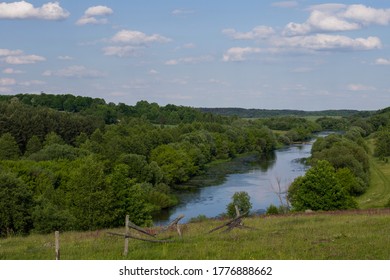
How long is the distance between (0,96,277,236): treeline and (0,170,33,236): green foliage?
84 mm

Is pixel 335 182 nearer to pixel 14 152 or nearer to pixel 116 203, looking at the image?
pixel 116 203

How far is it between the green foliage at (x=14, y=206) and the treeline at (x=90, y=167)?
Answer: 84 millimetres

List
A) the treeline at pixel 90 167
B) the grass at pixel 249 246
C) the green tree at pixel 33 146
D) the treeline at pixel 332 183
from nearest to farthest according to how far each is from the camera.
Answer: the grass at pixel 249 246 < the treeline at pixel 90 167 < the treeline at pixel 332 183 < the green tree at pixel 33 146

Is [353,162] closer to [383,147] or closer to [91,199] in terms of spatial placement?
[383,147]

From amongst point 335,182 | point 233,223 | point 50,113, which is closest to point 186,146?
point 50,113

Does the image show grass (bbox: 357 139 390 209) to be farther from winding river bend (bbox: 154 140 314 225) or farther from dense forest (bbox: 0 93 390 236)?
winding river bend (bbox: 154 140 314 225)

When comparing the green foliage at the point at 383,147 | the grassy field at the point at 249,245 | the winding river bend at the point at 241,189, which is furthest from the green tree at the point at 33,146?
the green foliage at the point at 383,147

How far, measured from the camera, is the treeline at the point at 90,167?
45375 mm

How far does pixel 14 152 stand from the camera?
90.8m

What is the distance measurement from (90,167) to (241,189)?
3234 cm

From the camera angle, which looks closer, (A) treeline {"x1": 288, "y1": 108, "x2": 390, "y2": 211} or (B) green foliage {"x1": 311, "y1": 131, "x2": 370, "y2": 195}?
(A) treeline {"x1": 288, "y1": 108, "x2": 390, "y2": 211}

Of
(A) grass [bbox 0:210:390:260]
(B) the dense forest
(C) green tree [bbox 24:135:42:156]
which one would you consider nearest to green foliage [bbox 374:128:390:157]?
(B) the dense forest

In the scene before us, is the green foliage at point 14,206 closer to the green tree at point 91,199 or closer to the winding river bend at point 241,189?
the green tree at point 91,199

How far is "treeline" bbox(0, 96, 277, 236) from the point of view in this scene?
45375 mm
